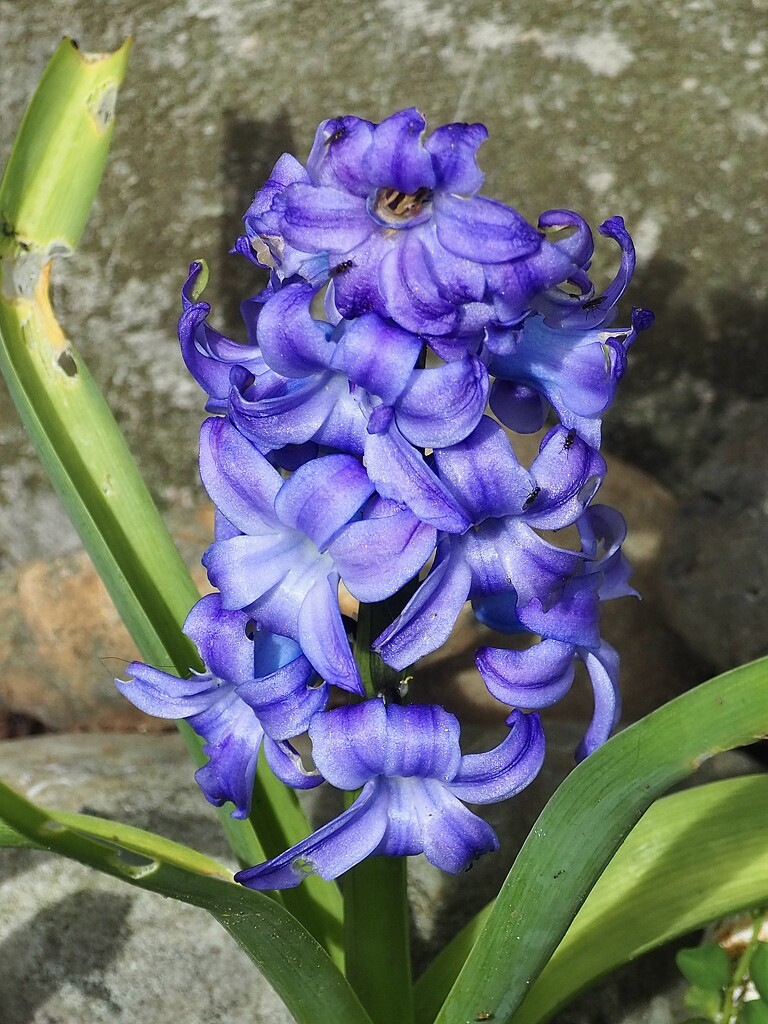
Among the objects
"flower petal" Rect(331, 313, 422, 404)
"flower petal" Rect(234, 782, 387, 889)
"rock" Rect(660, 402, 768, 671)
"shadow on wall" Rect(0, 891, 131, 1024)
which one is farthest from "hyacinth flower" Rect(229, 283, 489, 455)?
"rock" Rect(660, 402, 768, 671)

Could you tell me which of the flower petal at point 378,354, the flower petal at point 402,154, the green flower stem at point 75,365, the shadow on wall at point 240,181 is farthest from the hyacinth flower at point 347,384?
the shadow on wall at point 240,181

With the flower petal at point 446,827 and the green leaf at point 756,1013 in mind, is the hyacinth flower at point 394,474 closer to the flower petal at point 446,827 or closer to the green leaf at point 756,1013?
the flower petal at point 446,827

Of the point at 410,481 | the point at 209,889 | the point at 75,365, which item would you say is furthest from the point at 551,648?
the point at 75,365

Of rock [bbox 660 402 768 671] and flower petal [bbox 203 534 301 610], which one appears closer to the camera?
flower petal [bbox 203 534 301 610]

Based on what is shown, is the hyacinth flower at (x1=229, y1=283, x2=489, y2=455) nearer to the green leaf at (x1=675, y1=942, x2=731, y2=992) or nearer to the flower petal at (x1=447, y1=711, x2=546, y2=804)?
the flower petal at (x1=447, y1=711, x2=546, y2=804)

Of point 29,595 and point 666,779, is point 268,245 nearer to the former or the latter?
point 666,779

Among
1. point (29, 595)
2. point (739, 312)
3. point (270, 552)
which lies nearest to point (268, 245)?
point (270, 552)

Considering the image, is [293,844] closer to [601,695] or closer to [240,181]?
[601,695]
